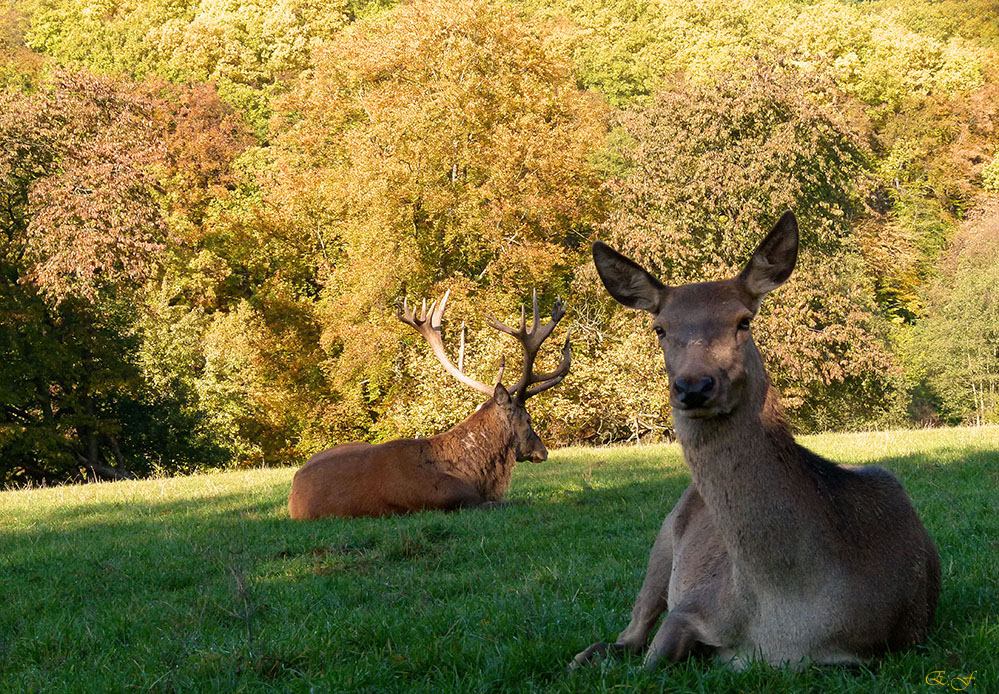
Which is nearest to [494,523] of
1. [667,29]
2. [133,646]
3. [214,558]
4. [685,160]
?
[214,558]

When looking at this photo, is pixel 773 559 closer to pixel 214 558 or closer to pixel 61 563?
pixel 214 558

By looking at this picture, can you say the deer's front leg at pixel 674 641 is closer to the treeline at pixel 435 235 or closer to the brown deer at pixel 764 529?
the brown deer at pixel 764 529

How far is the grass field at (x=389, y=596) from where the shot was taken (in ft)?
13.2

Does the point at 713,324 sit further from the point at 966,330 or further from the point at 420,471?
the point at 966,330

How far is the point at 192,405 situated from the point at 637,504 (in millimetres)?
23703

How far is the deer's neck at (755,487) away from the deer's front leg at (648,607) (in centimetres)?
76

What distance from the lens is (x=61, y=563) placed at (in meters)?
8.02

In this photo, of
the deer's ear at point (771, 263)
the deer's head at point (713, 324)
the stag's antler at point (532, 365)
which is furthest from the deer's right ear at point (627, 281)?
the stag's antler at point (532, 365)
